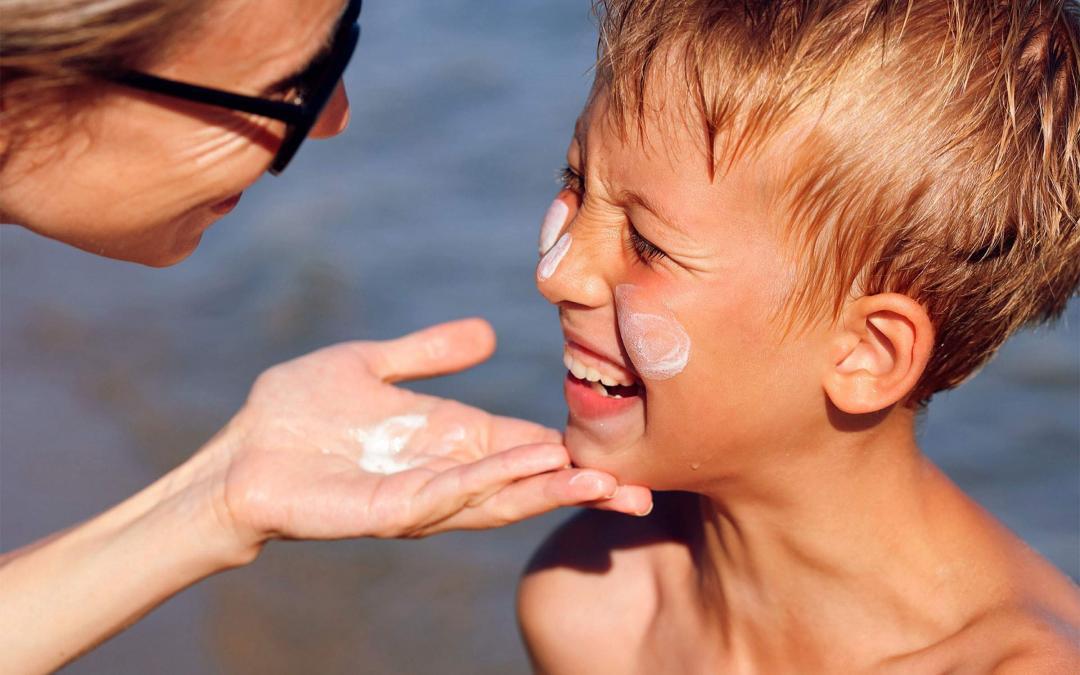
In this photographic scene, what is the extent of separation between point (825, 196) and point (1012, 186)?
1.37 feet

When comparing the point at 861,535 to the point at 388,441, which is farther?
the point at 388,441

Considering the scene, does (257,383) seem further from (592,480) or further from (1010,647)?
(1010,647)

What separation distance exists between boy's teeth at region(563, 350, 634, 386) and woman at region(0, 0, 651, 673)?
0.66 feet

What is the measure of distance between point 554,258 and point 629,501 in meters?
0.60

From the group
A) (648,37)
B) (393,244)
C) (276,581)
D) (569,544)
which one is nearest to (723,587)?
(569,544)

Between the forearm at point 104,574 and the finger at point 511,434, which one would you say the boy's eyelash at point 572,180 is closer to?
A: the finger at point 511,434

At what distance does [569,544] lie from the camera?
4.11m

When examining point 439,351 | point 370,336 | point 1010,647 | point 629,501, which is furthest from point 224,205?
point 370,336

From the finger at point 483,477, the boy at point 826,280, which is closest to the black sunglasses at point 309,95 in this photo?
the boy at point 826,280

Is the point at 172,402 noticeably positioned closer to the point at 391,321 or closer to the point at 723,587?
the point at 391,321

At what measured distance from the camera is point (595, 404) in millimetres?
3363

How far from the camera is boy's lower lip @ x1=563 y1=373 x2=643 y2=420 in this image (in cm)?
335

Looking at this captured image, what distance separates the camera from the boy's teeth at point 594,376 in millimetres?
3326

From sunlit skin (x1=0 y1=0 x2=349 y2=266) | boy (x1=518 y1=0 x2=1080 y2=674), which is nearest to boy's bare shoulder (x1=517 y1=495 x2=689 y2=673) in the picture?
boy (x1=518 y1=0 x2=1080 y2=674)
